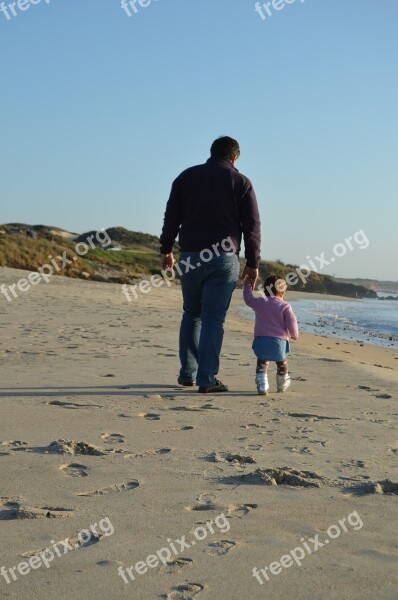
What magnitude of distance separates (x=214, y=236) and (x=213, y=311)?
594 millimetres

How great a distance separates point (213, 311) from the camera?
6.24m

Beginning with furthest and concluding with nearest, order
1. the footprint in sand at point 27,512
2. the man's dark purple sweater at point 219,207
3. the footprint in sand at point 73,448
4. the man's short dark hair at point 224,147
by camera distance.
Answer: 1. the man's short dark hair at point 224,147
2. the man's dark purple sweater at point 219,207
3. the footprint in sand at point 73,448
4. the footprint in sand at point 27,512

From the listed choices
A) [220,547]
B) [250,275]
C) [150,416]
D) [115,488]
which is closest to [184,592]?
[220,547]

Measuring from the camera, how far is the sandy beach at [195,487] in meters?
2.45

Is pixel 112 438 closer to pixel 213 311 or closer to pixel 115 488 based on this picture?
pixel 115 488

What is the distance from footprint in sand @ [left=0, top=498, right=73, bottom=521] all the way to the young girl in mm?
3439

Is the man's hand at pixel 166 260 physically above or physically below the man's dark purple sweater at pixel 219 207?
below

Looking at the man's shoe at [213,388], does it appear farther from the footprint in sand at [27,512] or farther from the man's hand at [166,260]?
the footprint in sand at [27,512]

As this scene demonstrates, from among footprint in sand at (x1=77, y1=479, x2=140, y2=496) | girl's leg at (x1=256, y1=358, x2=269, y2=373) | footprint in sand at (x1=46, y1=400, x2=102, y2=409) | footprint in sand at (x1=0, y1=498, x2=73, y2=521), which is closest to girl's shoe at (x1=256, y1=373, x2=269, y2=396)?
girl's leg at (x1=256, y1=358, x2=269, y2=373)

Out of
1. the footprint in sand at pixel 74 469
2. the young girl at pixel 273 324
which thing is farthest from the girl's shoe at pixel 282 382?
the footprint in sand at pixel 74 469

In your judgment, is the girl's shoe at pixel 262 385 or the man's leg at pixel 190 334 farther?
the man's leg at pixel 190 334

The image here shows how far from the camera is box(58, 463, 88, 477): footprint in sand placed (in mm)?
3561

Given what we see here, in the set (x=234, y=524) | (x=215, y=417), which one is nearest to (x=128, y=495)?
(x=234, y=524)

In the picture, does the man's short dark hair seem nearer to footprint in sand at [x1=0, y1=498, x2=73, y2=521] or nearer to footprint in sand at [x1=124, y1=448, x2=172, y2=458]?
footprint in sand at [x1=124, y1=448, x2=172, y2=458]
